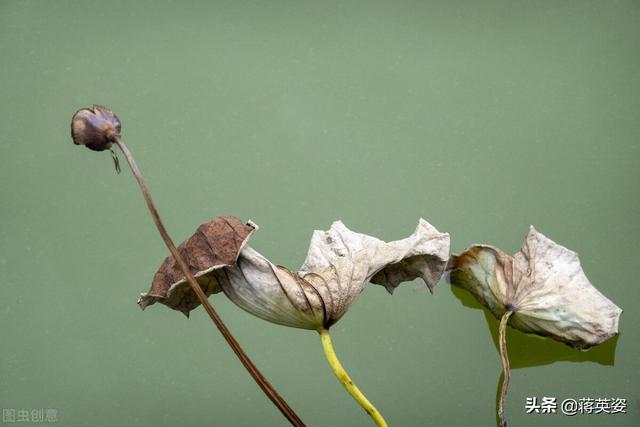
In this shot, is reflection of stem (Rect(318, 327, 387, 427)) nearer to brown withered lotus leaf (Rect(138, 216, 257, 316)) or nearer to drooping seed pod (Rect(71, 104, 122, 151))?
brown withered lotus leaf (Rect(138, 216, 257, 316))

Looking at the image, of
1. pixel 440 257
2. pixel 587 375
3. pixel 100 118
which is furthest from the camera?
pixel 587 375

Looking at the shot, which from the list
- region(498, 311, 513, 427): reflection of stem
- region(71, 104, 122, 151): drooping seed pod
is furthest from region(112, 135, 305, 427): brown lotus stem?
region(498, 311, 513, 427): reflection of stem

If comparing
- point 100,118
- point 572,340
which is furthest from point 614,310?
point 100,118

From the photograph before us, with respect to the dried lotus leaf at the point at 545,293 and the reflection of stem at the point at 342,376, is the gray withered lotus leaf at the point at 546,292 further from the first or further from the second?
the reflection of stem at the point at 342,376

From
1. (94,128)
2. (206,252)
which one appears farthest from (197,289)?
(94,128)

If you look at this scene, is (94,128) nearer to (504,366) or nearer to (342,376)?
(342,376)

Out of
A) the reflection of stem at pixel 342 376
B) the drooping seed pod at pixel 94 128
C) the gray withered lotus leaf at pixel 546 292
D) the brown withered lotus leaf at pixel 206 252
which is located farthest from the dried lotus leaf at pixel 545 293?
the drooping seed pod at pixel 94 128

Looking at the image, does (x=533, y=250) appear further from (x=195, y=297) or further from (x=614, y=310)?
(x=195, y=297)
